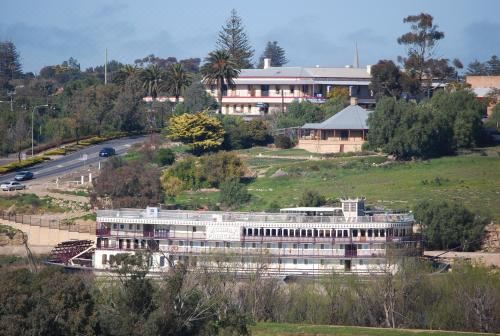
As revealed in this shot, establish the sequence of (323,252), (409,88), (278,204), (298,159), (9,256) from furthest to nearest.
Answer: (409,88)
(298,159)
(278,204)
(9,256)
(323,252)

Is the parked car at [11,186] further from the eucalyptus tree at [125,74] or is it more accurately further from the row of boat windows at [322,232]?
the eucalyptus tree at [125,74]

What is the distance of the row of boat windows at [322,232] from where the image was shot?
58.7 metres

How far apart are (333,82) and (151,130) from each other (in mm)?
15341

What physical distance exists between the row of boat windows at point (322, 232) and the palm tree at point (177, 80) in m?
49.0

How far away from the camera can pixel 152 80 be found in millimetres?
108938

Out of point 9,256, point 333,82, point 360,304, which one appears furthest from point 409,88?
point 360,304

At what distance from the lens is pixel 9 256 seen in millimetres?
68500

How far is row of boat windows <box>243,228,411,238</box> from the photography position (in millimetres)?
58688

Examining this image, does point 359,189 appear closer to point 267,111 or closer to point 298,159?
point 298,159

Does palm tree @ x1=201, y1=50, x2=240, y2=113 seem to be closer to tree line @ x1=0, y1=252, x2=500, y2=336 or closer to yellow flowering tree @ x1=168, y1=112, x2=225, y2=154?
yellow flowering tree @ x1=168, y1=112, x2=225, y2=154

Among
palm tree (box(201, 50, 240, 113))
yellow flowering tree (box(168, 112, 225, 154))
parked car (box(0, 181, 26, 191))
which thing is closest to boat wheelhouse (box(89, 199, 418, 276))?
parked car (box(0, 181, 26, 191))

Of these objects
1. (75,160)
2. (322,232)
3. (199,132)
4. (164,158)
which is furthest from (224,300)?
(75,160)

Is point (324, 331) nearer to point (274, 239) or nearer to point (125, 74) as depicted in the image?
point (274, 239)

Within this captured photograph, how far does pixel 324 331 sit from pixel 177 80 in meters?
59.8
